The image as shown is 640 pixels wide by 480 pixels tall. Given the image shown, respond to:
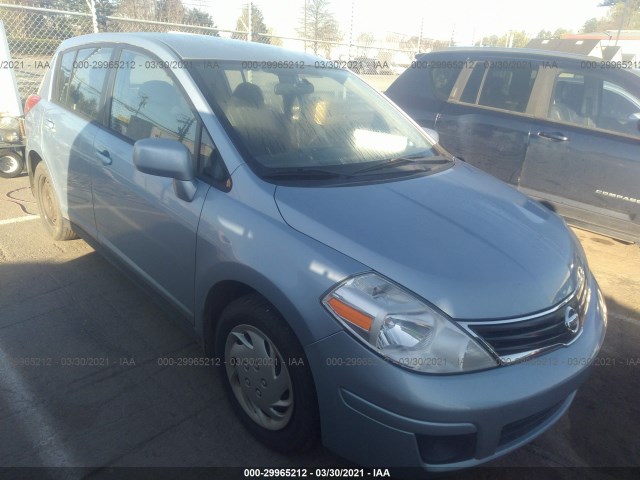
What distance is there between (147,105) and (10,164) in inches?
171

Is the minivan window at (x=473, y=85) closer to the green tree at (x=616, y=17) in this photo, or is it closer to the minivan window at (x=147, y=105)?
the minivan window at (x=147, y=105)

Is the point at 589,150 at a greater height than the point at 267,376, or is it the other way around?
the point at 589,150

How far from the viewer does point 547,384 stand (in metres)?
1.81

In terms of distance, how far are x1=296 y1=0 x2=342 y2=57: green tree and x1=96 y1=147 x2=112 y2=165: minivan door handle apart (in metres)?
12.9

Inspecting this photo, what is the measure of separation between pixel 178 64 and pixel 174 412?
181 cm

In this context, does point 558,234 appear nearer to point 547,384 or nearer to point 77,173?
point 547,384

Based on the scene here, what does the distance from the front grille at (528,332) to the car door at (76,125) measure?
2.59m

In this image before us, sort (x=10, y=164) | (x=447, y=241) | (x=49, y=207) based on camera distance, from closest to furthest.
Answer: (x=447, y=241) < (x=49, y=207) < (x=10, y=164)

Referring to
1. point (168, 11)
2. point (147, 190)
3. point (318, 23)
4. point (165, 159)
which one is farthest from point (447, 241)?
point (318, 23)

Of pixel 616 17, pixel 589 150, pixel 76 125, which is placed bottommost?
pixel 589 150

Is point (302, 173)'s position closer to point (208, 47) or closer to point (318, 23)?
point (208, 47)

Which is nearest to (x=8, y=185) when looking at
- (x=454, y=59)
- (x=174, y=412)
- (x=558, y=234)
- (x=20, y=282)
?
(x=20, y=282)

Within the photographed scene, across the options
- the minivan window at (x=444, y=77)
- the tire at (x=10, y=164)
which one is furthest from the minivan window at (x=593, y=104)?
the tire at (x=10, y=164)

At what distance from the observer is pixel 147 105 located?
2793 mm
